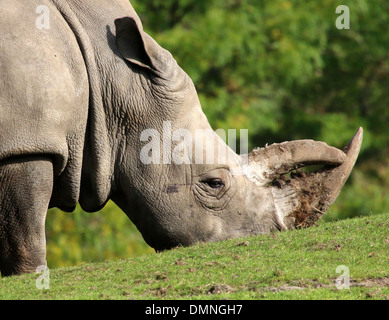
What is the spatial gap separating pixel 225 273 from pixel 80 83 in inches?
71.7

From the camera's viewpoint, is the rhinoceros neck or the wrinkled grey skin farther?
the rhinoceros neck

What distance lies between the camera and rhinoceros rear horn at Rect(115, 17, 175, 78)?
283 inches

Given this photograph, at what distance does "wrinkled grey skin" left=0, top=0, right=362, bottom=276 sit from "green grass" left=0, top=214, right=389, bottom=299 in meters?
0.37

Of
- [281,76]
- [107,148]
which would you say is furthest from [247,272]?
[281,76]

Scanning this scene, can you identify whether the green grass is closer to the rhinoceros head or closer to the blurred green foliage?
the rhinoceros head

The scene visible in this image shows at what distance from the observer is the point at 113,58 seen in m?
7.24

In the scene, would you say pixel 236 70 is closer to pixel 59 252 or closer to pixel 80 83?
pixel 59 252

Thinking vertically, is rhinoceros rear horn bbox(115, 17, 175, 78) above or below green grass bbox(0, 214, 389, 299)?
above

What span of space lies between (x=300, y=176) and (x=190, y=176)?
0.93 metres

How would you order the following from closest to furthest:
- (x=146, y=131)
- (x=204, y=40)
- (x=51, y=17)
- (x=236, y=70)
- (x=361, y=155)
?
1. (x=51, y=17)
2. (x=146, y=131)
3. (x=204, y=40)
4. (x=236, y=70)
5. (x=361, y=155)

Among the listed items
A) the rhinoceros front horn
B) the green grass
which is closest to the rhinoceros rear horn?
the rhinoceros front horn

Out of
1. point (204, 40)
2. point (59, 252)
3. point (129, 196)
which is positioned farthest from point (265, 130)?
point (129, 196)

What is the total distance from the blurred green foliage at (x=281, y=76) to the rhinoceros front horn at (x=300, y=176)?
7.63 m

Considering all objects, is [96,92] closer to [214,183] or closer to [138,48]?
[138,48]
